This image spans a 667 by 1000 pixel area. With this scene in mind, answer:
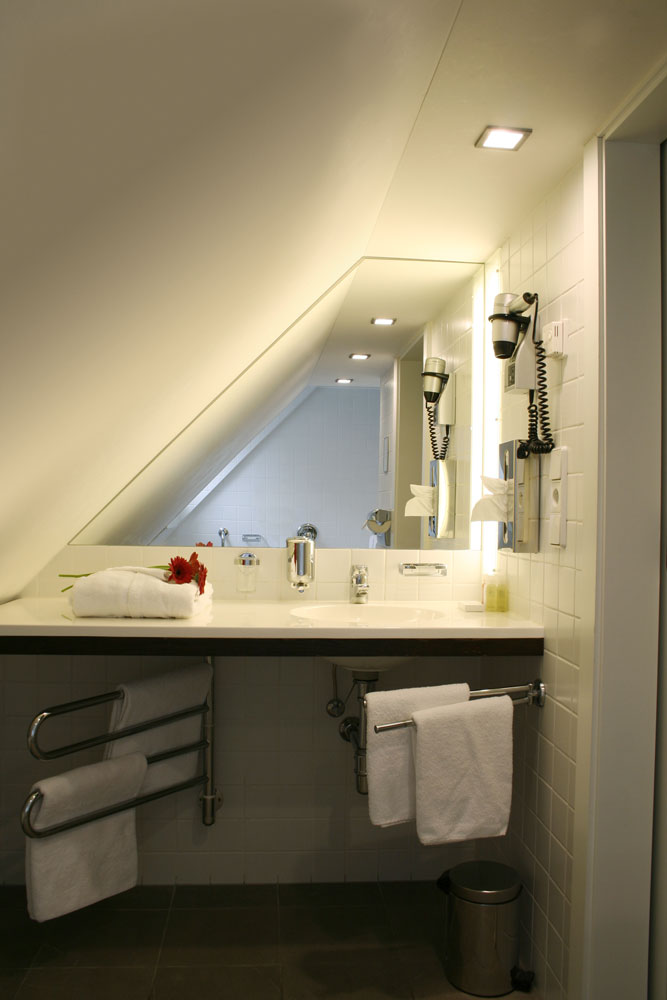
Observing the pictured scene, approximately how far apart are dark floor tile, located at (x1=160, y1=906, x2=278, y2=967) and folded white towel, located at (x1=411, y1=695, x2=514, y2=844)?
69cm

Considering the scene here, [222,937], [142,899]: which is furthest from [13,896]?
[222,937]

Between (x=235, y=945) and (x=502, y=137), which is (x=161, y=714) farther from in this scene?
(x=502, y=137)

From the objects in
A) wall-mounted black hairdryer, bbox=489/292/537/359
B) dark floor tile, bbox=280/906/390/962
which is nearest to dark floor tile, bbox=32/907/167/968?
dark floor tile, bbox=280/906/390/962

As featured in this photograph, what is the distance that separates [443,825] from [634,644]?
640mm

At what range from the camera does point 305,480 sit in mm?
2488

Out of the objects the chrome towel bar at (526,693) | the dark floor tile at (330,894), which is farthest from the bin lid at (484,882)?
the chrome towel bar at (526,693)

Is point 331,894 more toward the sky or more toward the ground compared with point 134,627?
more toward the ground

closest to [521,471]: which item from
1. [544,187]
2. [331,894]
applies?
[544,187]

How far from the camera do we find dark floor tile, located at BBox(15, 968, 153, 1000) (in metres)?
1.93

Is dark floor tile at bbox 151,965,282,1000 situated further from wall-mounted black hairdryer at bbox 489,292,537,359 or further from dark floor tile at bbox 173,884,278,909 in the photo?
wall-mounted black hairdryer at bbox 489,292,537,359

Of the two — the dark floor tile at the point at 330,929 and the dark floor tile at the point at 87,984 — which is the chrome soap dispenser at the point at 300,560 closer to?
the dark floor tile at the point at 330,929

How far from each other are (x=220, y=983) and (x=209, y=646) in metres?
0.89

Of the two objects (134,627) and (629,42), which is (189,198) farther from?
(134,627)

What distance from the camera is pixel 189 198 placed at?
0.97 m
